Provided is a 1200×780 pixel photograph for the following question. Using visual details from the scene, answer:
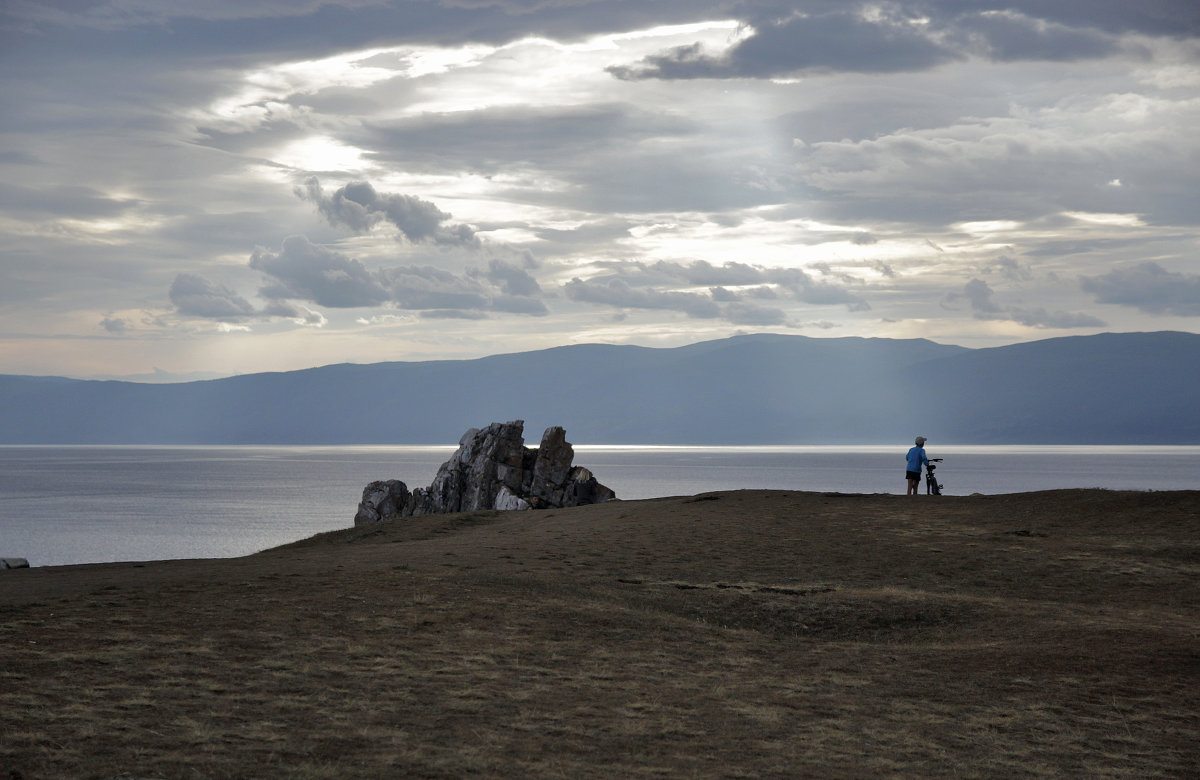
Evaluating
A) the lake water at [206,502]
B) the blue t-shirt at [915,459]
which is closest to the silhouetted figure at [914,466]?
the blue t-shirt at [915,459]

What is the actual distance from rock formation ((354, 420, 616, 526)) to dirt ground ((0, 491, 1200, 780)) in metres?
26.3

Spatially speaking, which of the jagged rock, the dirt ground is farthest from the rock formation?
the dirt ground

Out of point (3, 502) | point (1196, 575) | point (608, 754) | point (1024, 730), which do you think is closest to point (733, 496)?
point (1196, 575)

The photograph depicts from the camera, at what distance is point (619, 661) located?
44.4 feet

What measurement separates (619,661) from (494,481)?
125 ft

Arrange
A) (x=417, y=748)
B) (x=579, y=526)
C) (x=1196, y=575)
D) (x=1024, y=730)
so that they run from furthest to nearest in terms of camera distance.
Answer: (x=579, y=526) → (x=1196, y=575) → (x=1024, y=730) → (x=417, y=748)

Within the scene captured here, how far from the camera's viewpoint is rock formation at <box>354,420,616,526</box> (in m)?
51.3

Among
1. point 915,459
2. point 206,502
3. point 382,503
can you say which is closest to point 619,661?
point 915,459

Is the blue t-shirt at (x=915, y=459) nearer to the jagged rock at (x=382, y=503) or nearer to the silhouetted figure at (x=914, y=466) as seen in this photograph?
the silhouetted figure at (x=914, y=466)

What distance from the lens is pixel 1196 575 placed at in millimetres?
20719

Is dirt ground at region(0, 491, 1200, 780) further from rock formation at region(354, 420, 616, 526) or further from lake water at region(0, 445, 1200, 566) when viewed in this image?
lake water at region(0, 445, 1200, 566)

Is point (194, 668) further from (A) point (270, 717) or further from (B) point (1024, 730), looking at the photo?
(B) point (1024, 730)

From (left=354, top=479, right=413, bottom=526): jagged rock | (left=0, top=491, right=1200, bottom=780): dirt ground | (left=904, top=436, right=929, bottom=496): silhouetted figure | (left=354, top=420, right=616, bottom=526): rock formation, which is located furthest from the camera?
(left=354, top=479, right=413, bottom=526): jagged rock

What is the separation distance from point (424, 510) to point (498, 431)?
5.91 m
